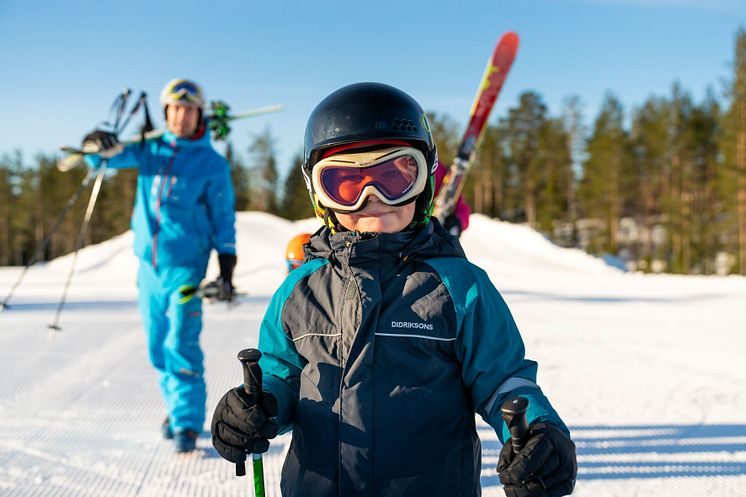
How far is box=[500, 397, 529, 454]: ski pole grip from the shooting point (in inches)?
43.5

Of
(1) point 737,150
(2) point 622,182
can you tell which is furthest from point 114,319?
(2) point 622,182

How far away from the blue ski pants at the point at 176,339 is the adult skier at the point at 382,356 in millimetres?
2004

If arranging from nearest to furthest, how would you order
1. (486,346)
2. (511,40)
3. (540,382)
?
(486,346) → (540,382) → (511,40)

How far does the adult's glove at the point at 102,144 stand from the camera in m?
3.56

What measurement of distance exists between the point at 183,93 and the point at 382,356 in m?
2.78

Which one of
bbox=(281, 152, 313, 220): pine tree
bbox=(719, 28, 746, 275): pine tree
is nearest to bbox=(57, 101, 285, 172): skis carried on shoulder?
bbox=(719, 28, 746, 275): pine tree

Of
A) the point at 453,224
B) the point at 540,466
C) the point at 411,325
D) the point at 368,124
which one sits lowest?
the point at 540,466

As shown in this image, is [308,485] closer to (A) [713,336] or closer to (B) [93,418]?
(B) [93,418]

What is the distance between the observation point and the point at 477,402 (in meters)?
1.50

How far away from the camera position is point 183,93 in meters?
3.58

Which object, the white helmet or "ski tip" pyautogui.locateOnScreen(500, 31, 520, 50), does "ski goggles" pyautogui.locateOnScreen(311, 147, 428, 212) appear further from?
"ski tip" pyautogui.locateOnScreen(500, 31, 520, 50)

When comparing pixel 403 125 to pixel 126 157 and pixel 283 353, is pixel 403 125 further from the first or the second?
pixel 126 157

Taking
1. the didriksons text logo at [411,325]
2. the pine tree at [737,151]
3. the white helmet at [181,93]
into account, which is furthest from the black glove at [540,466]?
the pine tree at [737,151]

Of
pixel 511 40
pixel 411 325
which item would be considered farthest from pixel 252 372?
pixel 511 40
